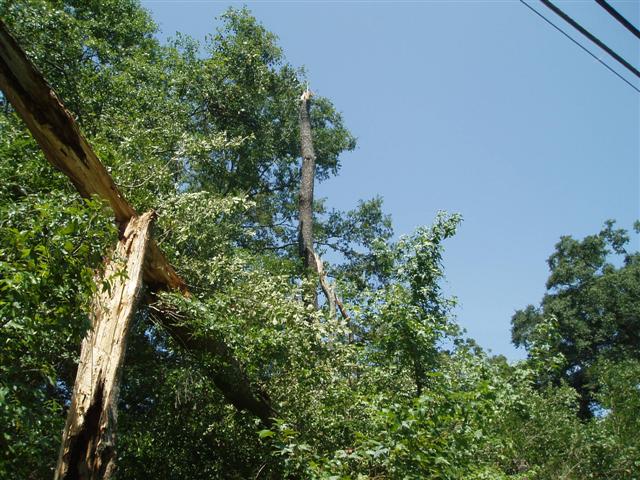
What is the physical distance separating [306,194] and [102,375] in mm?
9386

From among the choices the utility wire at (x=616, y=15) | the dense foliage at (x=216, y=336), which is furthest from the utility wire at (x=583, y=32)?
the dense foliage at (x=216, y=336)

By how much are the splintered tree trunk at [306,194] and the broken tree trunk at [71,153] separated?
5500mm

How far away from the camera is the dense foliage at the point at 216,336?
4.80m

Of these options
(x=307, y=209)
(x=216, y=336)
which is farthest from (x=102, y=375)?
(x=307, y=209)

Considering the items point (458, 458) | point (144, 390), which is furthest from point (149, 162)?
point (458, 458)

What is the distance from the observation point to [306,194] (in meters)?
14.4

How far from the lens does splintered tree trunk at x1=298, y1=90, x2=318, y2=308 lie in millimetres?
13594

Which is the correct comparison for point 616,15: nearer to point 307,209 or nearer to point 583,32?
point 583,32

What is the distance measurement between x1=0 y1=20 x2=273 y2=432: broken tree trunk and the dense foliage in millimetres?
245

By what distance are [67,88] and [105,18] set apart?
11.3 feet

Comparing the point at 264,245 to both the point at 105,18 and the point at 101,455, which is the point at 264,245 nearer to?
the point at 105,18

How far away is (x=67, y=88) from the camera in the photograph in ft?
35.0

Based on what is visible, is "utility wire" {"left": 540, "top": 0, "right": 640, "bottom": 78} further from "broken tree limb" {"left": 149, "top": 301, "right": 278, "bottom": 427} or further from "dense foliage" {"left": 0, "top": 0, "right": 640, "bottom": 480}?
"broken tree limb" {"left": 149, "top": 301, "right": 278, "bottom": 427}

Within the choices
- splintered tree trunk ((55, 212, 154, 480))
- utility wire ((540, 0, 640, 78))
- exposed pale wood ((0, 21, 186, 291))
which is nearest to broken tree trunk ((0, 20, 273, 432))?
exposed pale wood ((0, 21, 186, 291))
